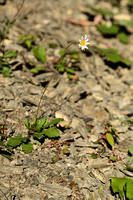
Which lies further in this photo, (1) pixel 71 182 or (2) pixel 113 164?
(2) pixel 113 164

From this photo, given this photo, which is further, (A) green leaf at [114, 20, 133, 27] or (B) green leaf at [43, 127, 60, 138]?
(A) green leaf at [114, 20, 133, 27]

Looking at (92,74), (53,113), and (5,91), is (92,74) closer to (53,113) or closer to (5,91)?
(53,113)

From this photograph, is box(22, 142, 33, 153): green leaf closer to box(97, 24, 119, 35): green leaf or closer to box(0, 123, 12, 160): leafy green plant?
box(0, 123, 12, 160): leafy green plant

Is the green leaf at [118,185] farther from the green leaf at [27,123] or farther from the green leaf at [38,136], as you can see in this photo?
the green leaf at [27,123]

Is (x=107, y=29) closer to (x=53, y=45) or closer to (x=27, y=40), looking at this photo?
(x=53, y=45)

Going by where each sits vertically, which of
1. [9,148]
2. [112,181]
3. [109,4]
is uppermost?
[109,4]

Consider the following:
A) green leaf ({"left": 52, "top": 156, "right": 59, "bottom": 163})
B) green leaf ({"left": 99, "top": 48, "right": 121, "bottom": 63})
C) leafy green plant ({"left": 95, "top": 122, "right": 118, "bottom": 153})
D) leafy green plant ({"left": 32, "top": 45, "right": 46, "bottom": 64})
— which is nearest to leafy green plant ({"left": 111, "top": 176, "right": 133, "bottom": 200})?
leafy green plant ({"left": 95, "top": 122, "right": 118, "bottom": 153})

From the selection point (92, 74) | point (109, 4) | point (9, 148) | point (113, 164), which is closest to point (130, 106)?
point (92, 74)

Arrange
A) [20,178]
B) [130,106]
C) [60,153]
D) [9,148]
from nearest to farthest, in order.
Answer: [20,178]
[9,148]
[60,153]
[130,106]
